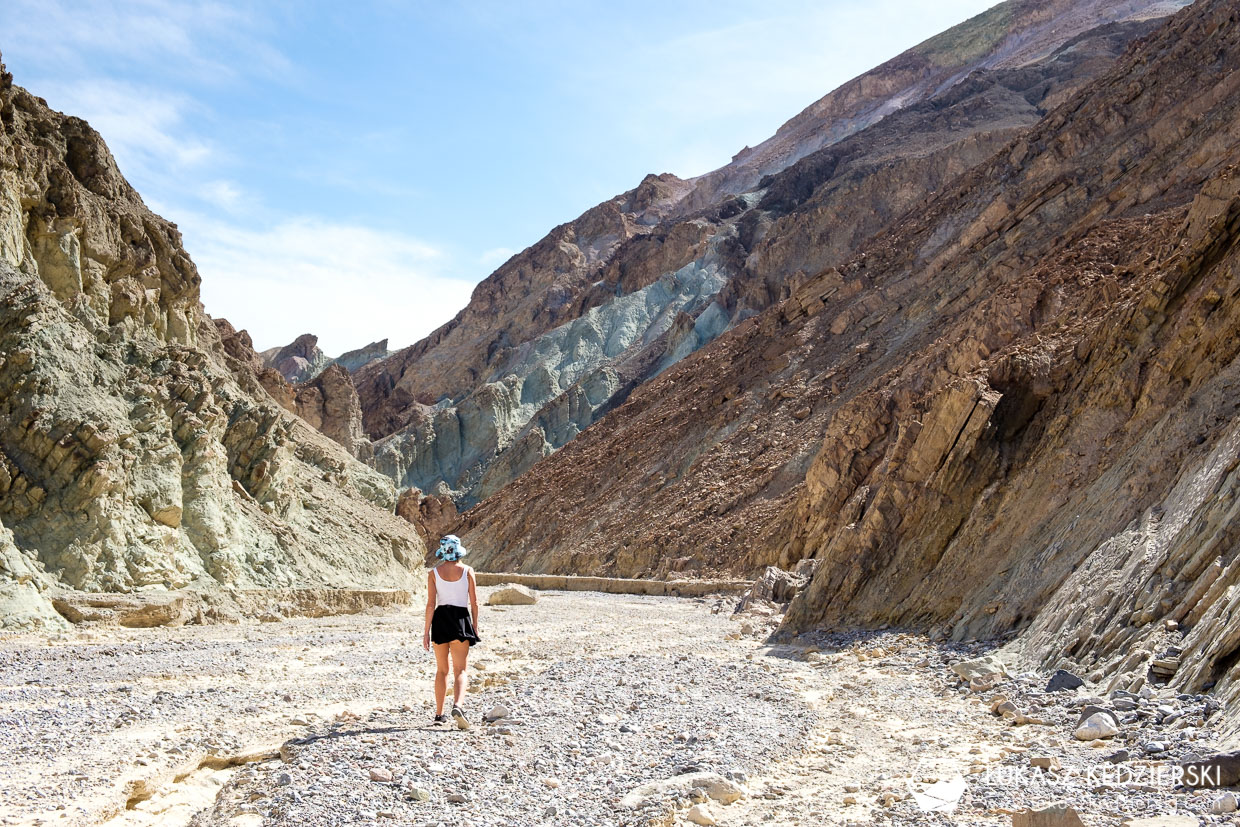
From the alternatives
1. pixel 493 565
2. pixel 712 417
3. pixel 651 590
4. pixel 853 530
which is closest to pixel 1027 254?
pixel 712 417

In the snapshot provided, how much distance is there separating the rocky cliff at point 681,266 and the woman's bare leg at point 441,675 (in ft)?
165

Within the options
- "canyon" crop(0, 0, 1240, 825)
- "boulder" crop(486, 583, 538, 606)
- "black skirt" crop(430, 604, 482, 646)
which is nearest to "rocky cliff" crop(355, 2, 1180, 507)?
"canyon" crop(0, 0, 1240, 825)

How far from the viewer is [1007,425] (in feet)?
48.0

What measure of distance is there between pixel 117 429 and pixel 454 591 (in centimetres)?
828

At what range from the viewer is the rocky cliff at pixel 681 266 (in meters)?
62.9

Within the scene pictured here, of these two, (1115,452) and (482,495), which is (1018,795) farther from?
(482,495)

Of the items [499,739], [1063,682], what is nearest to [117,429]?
[499,739]

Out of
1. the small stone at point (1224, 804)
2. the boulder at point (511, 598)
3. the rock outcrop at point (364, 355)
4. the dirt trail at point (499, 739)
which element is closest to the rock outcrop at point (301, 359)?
the rock outcrop at point (364, 355)

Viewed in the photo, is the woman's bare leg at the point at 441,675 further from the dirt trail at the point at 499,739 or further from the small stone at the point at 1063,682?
the small stone at the point at 1063,682

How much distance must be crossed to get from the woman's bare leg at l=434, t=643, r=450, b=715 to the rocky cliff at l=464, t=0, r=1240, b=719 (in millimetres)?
5394

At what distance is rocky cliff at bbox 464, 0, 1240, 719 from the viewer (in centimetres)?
942

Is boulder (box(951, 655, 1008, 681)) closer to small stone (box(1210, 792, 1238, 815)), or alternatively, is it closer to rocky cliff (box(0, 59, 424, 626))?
small stone (box(1210, 792, 1238, 815))

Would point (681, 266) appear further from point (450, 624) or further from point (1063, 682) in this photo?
point (450, 624)

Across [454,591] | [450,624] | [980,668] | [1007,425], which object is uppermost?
[1007,425]
